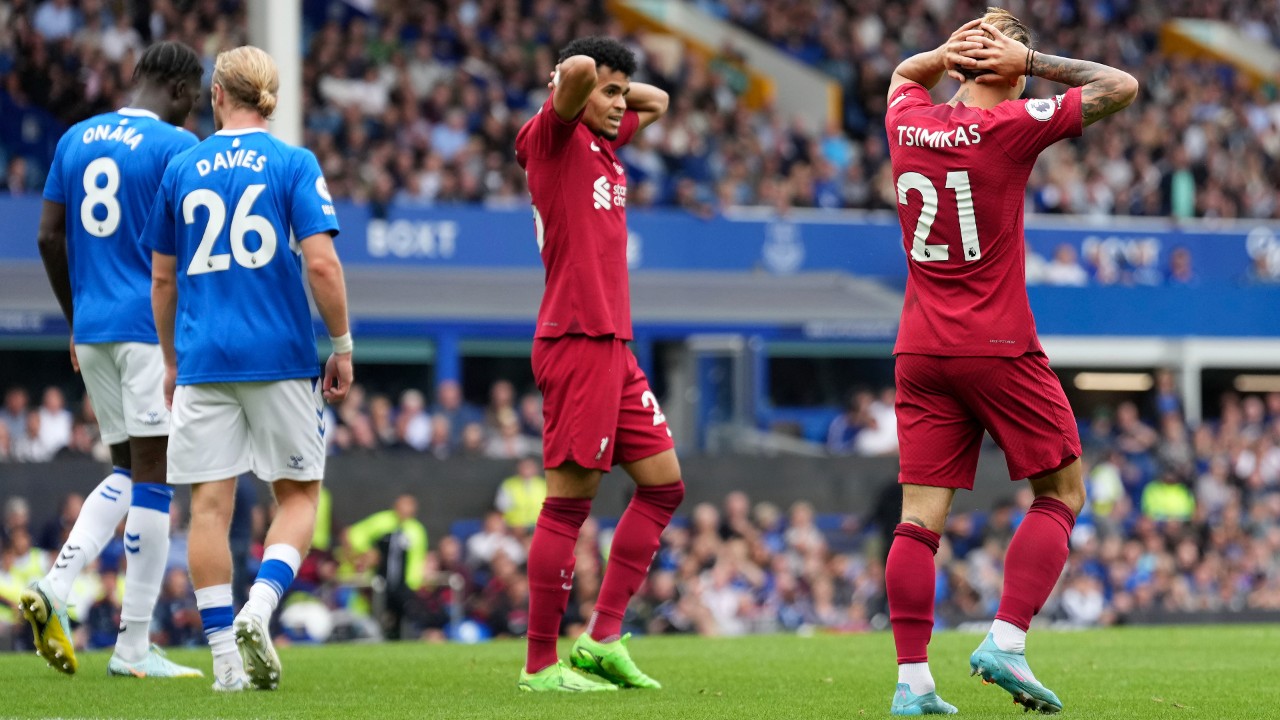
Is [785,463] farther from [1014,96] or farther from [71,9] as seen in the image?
[1014,96]

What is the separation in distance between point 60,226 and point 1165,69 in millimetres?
23950

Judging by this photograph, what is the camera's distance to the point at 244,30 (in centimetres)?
1942

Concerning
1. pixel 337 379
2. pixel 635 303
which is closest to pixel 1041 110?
pixel 337 379

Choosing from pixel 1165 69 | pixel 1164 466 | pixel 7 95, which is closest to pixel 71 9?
pixel 7 95

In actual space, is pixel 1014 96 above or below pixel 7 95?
below

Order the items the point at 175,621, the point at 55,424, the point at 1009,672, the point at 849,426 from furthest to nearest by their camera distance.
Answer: the point at 849,426, the point at 55,424, the point at 175,621, the point at 1009,672

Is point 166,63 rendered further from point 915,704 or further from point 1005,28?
point 915,704

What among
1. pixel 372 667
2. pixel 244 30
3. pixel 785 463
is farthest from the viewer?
pixel 244 30

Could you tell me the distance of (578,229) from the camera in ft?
21.0

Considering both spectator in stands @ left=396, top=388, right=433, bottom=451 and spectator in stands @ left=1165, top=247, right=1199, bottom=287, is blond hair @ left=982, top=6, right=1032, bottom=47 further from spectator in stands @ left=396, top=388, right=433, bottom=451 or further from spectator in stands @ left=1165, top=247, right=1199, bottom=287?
spectator in stands @ left=1165, top=247, right=1199, bottom=287

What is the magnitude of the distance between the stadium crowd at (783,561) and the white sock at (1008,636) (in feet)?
26.1

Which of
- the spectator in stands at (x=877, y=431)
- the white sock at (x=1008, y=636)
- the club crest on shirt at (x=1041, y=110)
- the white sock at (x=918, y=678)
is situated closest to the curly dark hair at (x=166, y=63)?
the club crest on shirt at (x=1041, y=110)

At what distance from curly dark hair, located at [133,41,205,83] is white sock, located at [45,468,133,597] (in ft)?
5.04

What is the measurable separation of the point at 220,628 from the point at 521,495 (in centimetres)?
886
